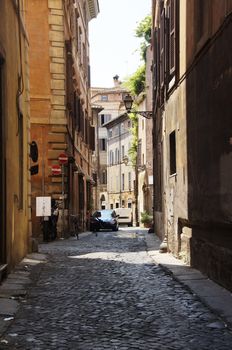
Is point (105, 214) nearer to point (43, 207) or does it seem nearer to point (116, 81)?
point (43, 207)

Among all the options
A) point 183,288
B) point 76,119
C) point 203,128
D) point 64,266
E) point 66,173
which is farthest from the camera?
point 76,119

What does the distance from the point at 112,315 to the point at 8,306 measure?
1.48 meters

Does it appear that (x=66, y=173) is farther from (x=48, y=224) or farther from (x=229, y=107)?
(x=229, y=107)

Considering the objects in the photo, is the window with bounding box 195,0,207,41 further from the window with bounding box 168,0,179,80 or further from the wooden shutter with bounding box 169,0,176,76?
the wooden shutter with bounding box 169,0,176,76

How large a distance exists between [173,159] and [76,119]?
14.8 metres

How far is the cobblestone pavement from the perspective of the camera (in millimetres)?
6262

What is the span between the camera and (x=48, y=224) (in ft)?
71.6

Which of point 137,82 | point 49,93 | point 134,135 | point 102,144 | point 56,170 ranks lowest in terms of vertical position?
point 56,170

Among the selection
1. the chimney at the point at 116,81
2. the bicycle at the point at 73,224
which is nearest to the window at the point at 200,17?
the bicycle at the point at 73,224

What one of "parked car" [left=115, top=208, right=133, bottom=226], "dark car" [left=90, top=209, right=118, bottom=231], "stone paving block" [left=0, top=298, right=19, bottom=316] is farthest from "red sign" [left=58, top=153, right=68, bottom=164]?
"parked car" [left=115, top=208, right=133, bottom=226]

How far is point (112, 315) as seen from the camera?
7715 mm

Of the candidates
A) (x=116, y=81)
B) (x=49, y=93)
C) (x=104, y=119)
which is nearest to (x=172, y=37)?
(x=49, y=93)

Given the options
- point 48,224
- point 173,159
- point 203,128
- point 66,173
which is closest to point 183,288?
point 203,128

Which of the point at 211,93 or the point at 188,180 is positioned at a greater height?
the point at 211,93
